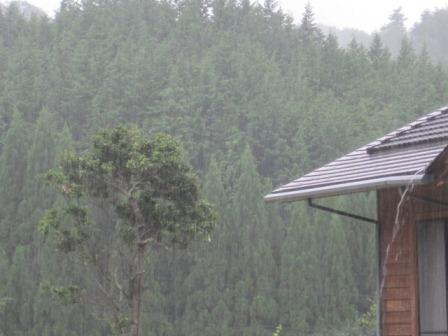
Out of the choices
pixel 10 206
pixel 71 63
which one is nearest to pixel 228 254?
pixel 10 206

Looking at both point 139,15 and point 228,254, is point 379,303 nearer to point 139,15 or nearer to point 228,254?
point 228,254

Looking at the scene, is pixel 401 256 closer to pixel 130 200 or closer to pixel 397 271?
pixel 397 271

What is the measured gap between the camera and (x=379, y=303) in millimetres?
6988

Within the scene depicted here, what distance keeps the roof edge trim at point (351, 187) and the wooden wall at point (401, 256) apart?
57 centimetres

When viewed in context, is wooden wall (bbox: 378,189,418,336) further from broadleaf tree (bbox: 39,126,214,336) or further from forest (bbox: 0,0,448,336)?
forest (bbox: 0,0,448,336)

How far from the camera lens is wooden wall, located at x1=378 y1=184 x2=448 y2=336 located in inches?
263

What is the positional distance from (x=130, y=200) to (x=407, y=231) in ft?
26.5

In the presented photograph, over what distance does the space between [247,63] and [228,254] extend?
21.4 metres

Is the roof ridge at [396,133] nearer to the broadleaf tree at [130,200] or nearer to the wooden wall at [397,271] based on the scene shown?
the wooden wall at [397,271]

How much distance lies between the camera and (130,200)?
14.5 meters

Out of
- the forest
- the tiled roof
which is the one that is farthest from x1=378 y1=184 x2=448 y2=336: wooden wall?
the forest

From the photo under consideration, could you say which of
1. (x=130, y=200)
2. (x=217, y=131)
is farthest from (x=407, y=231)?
(x=217, y=131)

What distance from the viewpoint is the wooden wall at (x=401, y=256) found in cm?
669

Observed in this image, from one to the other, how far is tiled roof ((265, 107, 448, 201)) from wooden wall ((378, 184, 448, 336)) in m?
0.27
